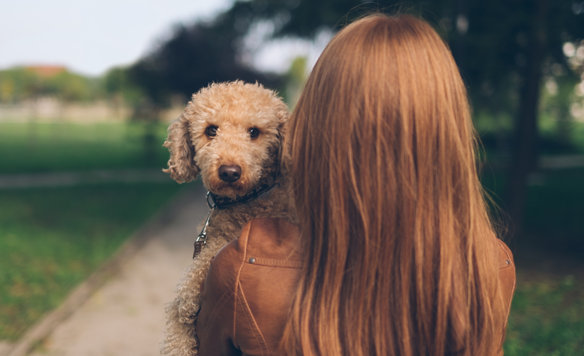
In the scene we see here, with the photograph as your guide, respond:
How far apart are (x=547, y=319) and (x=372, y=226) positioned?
4428mm

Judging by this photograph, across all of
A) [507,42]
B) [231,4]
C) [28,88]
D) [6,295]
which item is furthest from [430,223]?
[28,88]

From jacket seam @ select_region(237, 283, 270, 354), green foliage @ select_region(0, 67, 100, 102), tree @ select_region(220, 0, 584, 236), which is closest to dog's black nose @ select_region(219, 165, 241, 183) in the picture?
jacket seam @ select_region(237, 283, 270, 354)

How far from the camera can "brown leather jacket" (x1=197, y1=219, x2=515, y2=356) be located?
1.28 metres

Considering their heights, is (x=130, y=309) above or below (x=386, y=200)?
below

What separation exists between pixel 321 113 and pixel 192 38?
16101 millimetres

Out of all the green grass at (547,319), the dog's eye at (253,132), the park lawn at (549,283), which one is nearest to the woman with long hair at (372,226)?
the dog's eye at (253,132)

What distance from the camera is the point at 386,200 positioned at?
1278mm

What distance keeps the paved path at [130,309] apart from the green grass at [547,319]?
9.87 ft

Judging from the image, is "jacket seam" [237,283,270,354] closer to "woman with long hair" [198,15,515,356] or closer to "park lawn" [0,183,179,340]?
"woman with long hair" [198,15,515,356]

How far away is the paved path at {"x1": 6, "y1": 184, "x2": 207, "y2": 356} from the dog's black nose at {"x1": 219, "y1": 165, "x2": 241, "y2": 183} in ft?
7.12

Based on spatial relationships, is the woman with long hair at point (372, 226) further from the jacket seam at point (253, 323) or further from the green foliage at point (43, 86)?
the green foliage at point (43, 86)

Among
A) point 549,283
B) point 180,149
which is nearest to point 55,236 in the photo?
point 180,149

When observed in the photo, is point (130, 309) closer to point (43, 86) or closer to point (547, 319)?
point (547, 319)

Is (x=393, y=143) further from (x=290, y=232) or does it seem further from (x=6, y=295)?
(x=6, y=295)
